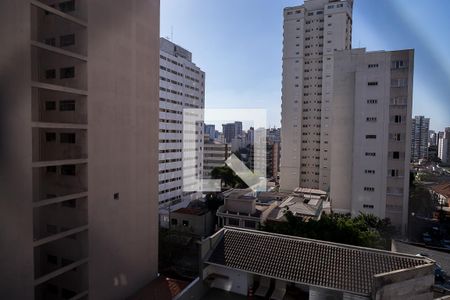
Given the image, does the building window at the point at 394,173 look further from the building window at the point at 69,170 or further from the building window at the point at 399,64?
the building window at the point at 69,170

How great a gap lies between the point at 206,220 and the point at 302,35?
13802mm

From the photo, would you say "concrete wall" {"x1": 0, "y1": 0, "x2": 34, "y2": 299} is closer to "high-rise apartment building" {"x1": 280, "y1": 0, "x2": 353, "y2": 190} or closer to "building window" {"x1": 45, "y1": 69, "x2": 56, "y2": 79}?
"building window" {"x1": 45, "y1": 69, "x2": 56, "y2": 79}

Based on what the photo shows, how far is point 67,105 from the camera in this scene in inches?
155

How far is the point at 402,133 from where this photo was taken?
10078mm

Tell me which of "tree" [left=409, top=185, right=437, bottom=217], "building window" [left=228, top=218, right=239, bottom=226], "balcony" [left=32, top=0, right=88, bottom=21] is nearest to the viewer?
"balcony" [left=32, top=0, right=88, bottom=21]

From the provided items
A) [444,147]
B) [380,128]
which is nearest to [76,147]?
[380,128]

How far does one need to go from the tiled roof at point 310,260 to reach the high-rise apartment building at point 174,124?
10442mm

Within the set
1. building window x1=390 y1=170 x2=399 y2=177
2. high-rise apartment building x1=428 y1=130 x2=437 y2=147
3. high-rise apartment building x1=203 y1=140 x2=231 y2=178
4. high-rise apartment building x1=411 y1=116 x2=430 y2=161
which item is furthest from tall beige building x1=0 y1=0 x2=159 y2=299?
high-rise apartment building x1=428 y1=130 x2=437 y2=147

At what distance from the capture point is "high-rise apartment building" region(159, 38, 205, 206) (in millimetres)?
14875

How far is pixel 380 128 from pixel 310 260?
7854 millimetres

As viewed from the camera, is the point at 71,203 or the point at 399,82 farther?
the point at 399,82

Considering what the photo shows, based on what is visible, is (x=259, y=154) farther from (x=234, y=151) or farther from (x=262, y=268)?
(x=262, y=268)

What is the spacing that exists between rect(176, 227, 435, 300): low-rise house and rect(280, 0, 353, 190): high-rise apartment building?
14.0 m

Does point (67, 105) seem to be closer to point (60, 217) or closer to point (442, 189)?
point (60, 217)
